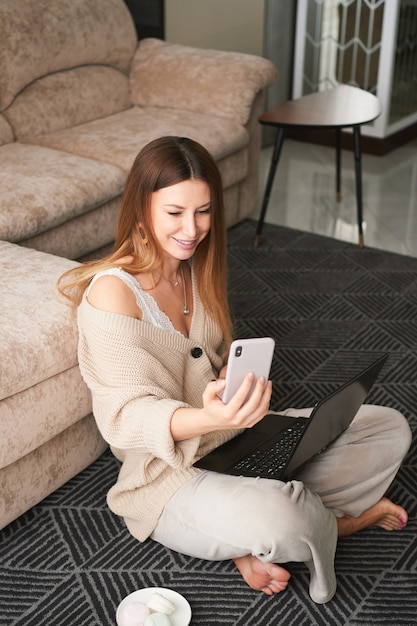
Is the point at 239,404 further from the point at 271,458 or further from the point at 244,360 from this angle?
the point at 271,458

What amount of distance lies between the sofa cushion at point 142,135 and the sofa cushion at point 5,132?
0.12 meters

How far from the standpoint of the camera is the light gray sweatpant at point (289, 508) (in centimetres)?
167

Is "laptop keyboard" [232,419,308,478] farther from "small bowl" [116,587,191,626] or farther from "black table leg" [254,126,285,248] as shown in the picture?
"black table leg" [254,126,285,248]

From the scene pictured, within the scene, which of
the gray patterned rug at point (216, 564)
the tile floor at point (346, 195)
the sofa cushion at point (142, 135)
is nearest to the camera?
the gray patterned rug at point (216, 564)

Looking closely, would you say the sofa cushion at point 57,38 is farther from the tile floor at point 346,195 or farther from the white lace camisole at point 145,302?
the white lace camisole at point 145,302

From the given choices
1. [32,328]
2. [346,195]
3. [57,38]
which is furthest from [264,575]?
[346,195]

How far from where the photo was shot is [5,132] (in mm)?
3379

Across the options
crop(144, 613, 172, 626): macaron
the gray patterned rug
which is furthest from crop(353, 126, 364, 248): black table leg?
crop(144, 613, 172, 626): macaron

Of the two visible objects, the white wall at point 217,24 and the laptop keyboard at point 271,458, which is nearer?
the laptop keyboard at point 271,458

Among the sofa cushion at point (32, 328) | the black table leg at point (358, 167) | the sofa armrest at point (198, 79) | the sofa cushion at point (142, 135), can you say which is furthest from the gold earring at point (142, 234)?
the sofa armrest at point (198, 79)

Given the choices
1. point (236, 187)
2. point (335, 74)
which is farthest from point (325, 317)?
point (335, 74)

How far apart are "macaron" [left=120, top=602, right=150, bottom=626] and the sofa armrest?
2.52 metres

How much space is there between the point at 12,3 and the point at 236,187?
126cm

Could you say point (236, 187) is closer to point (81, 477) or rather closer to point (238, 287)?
point (238, 287)
